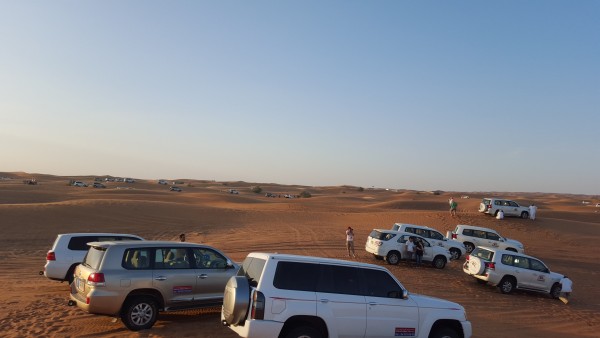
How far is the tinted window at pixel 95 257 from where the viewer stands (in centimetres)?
973

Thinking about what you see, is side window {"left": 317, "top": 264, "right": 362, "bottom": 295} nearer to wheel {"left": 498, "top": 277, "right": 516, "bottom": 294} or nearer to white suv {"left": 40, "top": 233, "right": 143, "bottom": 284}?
white suv {"left": 40, "top": 233, "right": 143, "bottom": 284}

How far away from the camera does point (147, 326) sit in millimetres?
9906

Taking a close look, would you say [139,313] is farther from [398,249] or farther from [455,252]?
[455,252]

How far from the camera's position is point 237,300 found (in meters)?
7.58

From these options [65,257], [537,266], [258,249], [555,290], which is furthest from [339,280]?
[258,249]

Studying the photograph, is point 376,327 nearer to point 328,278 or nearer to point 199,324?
point 328,278

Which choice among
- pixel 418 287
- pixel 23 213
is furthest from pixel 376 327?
pixel 23 213

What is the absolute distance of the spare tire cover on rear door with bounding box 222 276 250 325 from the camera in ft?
24.8

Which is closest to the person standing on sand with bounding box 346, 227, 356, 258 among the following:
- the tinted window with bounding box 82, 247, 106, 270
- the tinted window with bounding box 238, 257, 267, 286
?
the tinted window with bounding box 82, 247, 106, 270

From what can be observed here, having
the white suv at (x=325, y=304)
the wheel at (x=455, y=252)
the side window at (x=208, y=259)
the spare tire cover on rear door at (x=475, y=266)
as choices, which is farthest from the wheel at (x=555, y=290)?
the side window at (x=208, y=259)

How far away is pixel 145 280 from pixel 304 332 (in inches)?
155

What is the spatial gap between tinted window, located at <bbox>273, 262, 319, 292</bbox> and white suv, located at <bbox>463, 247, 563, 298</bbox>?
1256 cm

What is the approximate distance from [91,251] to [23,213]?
87.7 ft

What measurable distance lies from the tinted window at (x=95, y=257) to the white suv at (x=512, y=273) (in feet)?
46.7
